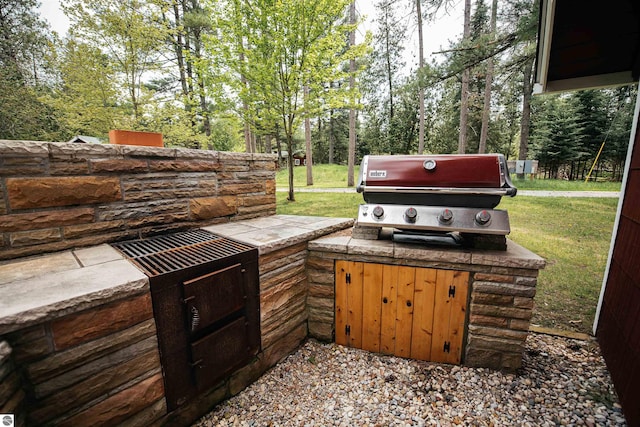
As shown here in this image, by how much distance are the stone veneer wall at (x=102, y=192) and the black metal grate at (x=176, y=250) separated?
0.18m

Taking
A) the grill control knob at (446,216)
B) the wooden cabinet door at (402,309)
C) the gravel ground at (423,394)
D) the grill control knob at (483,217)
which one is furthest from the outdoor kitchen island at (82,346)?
the grill control knob at (483,217)

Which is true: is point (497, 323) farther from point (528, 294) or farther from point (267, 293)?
point (267, 293)

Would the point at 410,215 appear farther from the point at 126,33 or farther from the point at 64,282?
the point at 126,33

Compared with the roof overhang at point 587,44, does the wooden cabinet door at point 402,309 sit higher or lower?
lower

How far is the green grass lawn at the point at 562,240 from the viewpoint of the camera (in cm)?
285

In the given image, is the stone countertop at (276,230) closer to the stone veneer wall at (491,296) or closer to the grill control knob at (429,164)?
the stone veneer wall at (491,296)

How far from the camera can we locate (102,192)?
186cm

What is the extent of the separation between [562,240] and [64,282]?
645 centimetres

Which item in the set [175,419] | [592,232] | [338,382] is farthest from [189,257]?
[592,232]

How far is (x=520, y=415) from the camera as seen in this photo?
1.71 m

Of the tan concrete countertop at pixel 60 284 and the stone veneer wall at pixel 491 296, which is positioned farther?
the stone veneer wall at pixel 491 296

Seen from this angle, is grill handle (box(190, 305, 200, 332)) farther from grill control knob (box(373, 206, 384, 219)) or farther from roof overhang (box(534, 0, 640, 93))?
roof overhang (box(534, 0, 640, 93))

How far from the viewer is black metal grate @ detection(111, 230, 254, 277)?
1.57 meters

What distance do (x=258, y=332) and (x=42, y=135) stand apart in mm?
12898
